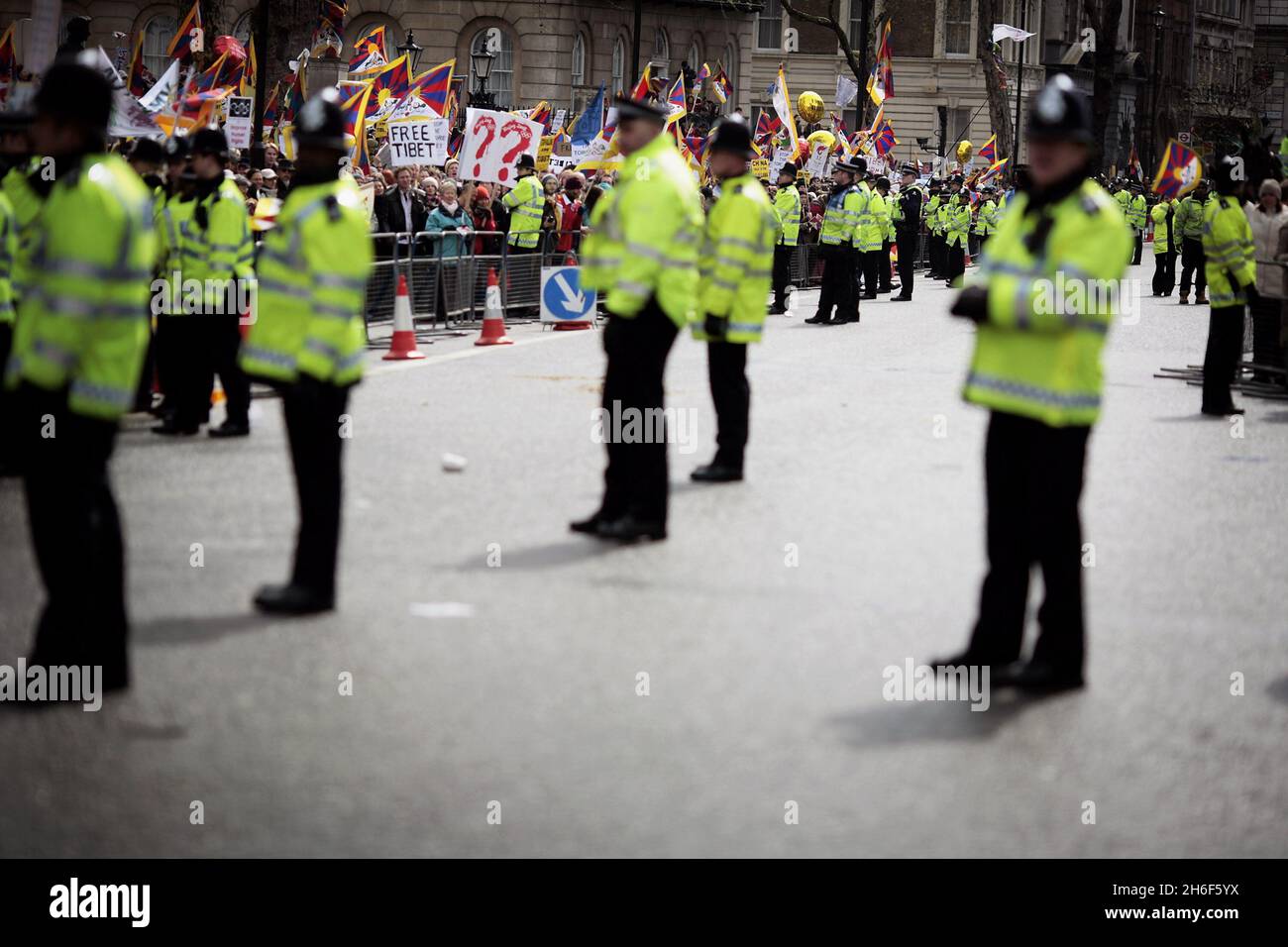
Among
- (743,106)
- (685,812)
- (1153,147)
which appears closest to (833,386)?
(685,812)

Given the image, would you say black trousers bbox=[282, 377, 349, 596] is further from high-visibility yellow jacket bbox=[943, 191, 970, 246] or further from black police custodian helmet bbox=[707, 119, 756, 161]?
Answer: high-visibility yellow jacket bbox=[943, 191, 970, 246]

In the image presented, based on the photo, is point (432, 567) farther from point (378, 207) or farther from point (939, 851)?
point (378, 207)

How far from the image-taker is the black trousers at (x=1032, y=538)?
709 cm

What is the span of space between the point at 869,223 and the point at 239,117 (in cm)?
853

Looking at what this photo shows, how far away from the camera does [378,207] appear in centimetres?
2139

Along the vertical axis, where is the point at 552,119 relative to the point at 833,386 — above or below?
above

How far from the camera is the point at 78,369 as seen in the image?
6.70 meters

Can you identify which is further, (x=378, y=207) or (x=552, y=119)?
(x=552, y=119)

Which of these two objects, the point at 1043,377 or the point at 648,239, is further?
the point at 648,239

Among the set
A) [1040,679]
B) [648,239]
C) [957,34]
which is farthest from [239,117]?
[957,34]

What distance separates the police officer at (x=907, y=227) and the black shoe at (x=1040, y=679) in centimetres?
2391

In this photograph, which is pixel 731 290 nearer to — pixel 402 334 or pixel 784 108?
pixel 402 334
